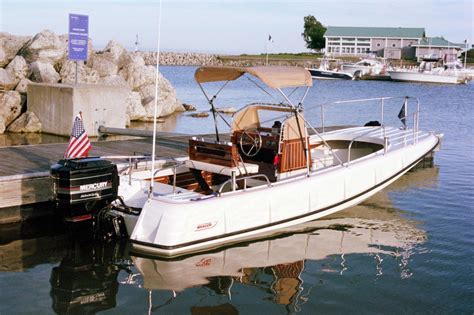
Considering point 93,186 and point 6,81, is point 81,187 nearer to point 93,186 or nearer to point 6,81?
point 93,186

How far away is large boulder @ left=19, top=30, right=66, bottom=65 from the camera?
23.5 meters

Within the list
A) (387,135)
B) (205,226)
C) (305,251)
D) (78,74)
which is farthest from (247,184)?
(78,74)

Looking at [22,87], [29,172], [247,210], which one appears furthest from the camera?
[22,87]

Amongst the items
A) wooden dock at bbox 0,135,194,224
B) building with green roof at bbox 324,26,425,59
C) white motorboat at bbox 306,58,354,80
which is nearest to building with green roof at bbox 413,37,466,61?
building with green roof at bbox 324,26,425,59

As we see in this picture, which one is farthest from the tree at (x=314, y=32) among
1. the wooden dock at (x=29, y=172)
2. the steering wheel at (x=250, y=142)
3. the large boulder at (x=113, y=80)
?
the steering wheel at (x=250, y=142)

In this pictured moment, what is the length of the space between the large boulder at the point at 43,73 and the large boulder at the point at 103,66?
2.64 m

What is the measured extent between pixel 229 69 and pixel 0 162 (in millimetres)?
5084

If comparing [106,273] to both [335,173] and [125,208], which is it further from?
[335,173]

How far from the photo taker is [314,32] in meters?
130

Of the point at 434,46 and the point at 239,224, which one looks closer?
the point at 239,224

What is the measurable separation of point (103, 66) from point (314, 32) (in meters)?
111

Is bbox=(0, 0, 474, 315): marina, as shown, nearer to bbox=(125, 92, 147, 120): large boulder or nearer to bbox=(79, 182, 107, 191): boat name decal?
bbox=(79, 182, 107, 191): boat name decal

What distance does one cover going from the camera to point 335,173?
37.1 feet

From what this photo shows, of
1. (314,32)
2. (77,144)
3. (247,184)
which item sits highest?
(314,32)
